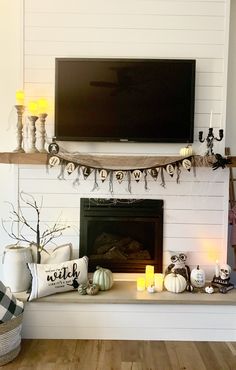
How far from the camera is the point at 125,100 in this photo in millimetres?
2975

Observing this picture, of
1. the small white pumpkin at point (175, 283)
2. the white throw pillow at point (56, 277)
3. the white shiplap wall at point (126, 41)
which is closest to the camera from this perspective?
the white throw pillow at point (56, 277)

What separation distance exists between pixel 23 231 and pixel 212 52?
2.06 m

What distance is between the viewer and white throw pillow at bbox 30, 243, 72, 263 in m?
2.92

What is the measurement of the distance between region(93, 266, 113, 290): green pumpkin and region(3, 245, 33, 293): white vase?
0.51 metres

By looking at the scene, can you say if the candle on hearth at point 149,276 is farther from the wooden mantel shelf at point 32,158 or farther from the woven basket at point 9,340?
the woven basket at point 9,340

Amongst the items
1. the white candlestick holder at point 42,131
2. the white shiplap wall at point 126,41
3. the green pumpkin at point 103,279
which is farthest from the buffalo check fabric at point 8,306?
the white candlestick holder at point 42,131

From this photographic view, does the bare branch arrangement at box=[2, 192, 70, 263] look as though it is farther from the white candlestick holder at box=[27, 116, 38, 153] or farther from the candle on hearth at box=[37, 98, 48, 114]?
the candle on hearth at box=[37, 98, 48, 114]

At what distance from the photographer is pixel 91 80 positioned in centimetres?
296

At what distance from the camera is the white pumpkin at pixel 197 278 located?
295cm

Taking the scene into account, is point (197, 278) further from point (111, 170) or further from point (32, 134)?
point (32, 134)

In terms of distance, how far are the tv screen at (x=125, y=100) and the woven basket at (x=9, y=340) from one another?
1.37m

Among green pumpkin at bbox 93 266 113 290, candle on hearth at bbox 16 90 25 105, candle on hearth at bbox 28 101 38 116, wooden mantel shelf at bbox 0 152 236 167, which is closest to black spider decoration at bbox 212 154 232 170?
wooden mantel shelf at bbox 0 152 236 167

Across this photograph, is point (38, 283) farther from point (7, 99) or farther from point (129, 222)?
point (7, 99)

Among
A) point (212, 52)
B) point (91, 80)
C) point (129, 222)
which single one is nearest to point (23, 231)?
point (129, 222)
